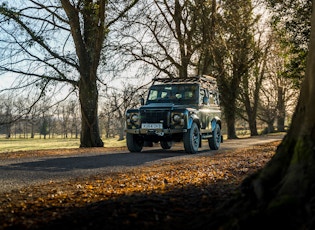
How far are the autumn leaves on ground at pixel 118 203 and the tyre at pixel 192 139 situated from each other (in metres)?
5.69

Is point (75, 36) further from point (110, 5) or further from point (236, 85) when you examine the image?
point (236, 85)

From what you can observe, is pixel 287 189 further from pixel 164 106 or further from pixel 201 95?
pixel 201 95

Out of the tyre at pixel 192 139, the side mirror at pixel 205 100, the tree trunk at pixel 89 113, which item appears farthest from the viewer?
the tree trunk at pixel 89 113

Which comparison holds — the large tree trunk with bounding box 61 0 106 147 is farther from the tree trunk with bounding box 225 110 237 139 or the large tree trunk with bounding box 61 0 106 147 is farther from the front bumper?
the tree trunk with bounding box 225 110 237 139

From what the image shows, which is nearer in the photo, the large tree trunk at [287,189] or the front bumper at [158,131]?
the large tree trunk at [287,189]

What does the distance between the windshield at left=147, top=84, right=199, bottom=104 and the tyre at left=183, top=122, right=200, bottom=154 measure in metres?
1.28

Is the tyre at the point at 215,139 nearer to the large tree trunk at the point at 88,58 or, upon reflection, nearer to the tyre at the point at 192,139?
the tyre at the point at 192,139

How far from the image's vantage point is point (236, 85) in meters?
33.4

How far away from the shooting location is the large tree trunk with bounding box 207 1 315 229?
338cm

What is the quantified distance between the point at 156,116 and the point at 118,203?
892 centimetres

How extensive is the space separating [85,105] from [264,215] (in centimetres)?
1672

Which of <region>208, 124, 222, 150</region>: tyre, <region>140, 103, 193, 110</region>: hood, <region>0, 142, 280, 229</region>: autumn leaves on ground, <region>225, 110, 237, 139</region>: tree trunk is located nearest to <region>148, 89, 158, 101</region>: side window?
<region>140, 103, 193, 110</region>: hood

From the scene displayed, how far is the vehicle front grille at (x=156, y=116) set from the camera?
520 inches

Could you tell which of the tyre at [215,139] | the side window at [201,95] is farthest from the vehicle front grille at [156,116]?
the tyre at [215,139]
